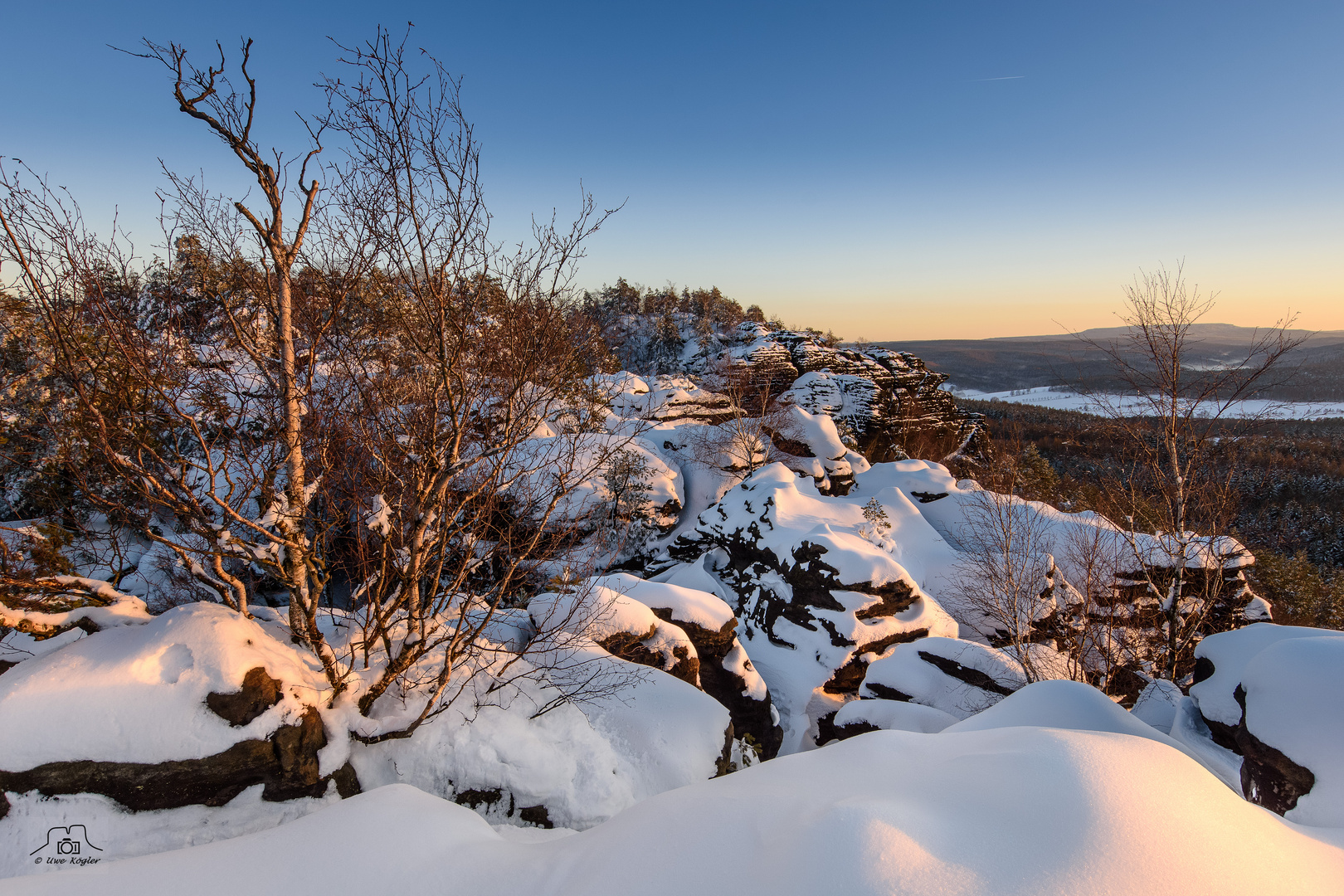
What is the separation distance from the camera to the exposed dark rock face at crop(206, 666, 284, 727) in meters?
4.86

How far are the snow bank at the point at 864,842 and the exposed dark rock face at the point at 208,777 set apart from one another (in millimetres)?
721

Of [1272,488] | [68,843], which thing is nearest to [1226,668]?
[68,843]

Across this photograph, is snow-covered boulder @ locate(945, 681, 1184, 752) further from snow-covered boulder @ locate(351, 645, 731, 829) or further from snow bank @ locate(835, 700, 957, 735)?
snow bank @ locate(835, 700, 957, 735)

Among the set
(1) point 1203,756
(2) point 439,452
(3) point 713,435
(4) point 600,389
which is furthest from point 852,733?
(4) point 600,389

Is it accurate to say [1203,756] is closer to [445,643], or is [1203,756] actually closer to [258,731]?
[445,643]

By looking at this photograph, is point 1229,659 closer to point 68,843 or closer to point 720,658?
point 720,658

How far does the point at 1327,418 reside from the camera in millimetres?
74062

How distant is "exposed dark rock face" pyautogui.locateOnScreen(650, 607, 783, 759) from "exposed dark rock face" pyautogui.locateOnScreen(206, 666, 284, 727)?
687 cm

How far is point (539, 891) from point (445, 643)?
13.9 feet

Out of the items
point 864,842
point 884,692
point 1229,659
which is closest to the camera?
point 864,842

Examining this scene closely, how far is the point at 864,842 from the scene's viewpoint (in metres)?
3.04

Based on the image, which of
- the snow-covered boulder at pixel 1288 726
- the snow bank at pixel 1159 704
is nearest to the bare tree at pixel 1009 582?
the snow bank at pixel 1159 704

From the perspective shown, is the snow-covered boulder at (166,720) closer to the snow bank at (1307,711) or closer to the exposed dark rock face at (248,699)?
the exposed dark rock face at (248,699)

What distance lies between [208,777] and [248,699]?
0.65 metres
